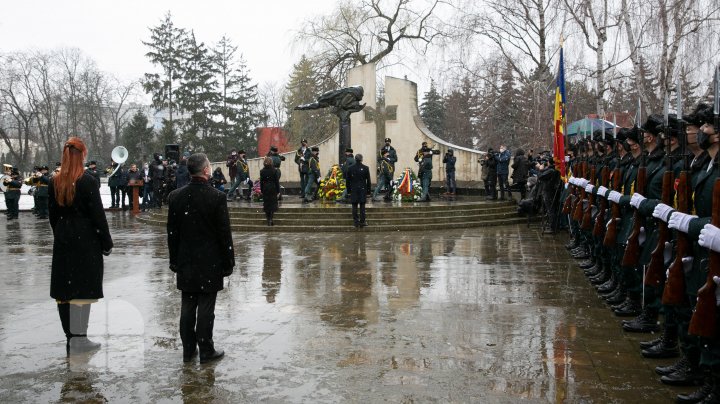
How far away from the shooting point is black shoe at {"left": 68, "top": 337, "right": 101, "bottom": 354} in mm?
5949

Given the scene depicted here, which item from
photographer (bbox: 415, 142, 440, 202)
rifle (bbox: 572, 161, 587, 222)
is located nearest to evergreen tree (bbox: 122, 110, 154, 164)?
photographer (bbox: 415, 142, 440, 202)

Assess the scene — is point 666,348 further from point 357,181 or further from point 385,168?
point 385,168

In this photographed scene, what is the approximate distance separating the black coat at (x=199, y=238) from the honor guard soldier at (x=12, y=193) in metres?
18.4

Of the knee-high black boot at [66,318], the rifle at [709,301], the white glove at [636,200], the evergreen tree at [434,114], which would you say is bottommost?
the knee-high black boot at [66,318]

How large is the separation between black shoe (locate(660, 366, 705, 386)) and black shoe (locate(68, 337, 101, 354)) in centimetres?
478

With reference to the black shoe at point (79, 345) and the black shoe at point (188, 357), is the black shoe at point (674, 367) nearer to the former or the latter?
the black shoe at point (188, 357)

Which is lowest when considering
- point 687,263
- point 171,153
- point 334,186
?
point 687,263

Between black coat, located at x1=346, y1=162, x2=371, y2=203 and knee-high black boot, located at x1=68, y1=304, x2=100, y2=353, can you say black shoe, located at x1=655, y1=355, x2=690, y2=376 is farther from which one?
black coat, located at x1=346, y1=162, x2=371, y2=203

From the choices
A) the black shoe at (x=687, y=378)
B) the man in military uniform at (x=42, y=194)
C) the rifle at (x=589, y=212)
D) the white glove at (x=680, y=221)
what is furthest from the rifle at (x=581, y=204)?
the man in military uniform at (x=42, y=194)

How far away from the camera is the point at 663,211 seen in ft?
16.9

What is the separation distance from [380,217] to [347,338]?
37.3 ft

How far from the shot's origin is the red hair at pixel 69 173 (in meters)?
5.90

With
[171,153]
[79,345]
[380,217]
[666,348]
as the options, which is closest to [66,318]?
[79,345]

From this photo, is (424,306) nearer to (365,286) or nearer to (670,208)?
(365,286)
